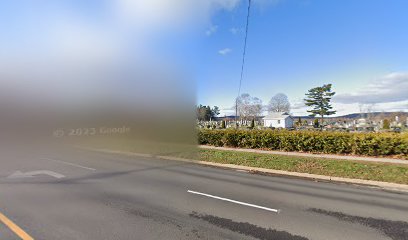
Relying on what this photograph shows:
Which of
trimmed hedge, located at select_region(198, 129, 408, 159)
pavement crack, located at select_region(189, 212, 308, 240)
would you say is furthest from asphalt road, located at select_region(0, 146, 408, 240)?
trimmed hedge, located at select_region(198, 129, 408, 159)

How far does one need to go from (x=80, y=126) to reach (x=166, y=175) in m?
4.76

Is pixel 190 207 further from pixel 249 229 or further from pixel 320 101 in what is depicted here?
pixel 320 101

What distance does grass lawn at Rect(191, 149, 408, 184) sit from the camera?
8555 millimetres

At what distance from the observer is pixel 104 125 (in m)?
12.0

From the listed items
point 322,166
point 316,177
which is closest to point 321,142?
point 322,166

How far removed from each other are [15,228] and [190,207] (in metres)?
2.97

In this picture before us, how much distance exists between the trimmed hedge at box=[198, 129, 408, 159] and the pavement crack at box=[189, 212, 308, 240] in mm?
10081

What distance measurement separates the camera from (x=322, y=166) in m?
10.0

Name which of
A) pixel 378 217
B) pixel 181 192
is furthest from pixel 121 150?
pixel 378 217

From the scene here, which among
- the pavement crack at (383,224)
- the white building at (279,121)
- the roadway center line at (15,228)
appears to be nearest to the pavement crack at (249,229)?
the pavement crack at (383,224)

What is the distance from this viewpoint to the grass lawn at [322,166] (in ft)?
28.1

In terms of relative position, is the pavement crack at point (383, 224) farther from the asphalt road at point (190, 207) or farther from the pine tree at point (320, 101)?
the pine tree at point (320, 101)

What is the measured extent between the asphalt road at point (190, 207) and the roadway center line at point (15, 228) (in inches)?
1.7

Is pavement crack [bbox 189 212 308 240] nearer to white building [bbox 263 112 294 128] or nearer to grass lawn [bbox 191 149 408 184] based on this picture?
grass lawn [bbox 191 149 408 184]
